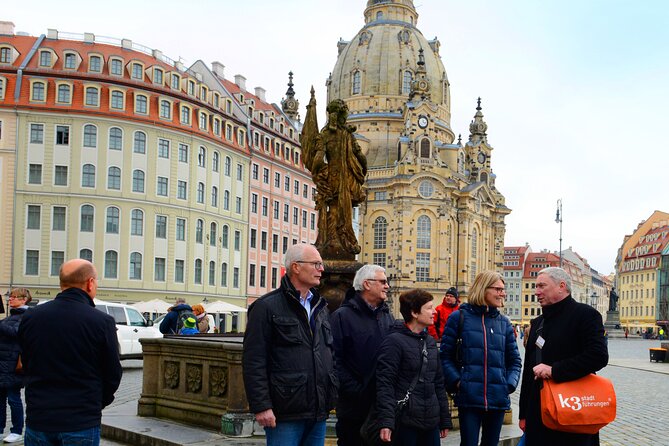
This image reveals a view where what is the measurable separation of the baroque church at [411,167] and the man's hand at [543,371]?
276 feet

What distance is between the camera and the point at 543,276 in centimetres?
636

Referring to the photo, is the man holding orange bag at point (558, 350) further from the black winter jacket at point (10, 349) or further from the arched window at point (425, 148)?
the arched window at point (425, 148)

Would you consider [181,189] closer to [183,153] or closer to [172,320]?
[183,153]

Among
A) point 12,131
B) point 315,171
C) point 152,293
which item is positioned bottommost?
point 152,293

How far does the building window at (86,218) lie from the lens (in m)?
43.0

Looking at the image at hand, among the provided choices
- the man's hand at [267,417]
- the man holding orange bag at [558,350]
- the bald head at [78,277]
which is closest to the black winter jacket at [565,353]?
the man holding orange bag at [558,350]

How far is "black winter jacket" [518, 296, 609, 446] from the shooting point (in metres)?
5.88

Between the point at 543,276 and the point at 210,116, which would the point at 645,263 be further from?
the point at 543,276

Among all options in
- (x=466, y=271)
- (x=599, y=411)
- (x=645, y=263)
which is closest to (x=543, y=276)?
(x=599, y=411)

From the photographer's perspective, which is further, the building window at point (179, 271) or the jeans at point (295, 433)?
the building window at point (179, 271)

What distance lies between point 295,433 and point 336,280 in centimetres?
661

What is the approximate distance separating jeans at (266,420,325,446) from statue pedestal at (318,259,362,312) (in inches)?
246

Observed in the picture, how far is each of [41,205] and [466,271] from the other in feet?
213

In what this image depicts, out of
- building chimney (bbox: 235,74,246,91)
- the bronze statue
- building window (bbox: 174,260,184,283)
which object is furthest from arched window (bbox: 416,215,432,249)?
the bronze statue
